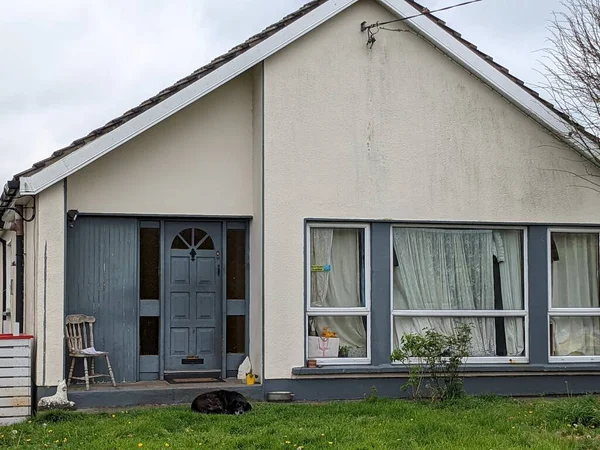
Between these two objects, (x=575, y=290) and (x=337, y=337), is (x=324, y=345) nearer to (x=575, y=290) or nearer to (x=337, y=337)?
(x=337, y=337)

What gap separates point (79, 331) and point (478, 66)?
21.6 feet

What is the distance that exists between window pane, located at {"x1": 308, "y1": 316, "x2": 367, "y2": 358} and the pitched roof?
11.9 ft

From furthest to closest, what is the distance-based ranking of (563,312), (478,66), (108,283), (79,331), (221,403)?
(563,312)
(478,66)
(108,283)
(79,331)
(221,403)

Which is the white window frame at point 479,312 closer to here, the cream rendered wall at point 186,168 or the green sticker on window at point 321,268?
the green sticker on window at point 321,268

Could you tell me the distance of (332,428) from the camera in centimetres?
1029

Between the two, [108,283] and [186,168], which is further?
[186,168]

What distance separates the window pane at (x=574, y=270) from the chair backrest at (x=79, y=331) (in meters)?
6.69

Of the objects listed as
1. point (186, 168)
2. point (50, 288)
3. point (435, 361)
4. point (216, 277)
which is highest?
point (186, 168)

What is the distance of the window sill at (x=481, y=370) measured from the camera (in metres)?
12.7

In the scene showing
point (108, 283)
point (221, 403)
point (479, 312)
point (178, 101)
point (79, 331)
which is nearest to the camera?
point (221, 403)

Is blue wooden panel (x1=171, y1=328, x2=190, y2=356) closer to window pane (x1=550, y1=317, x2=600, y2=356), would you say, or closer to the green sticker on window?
the green sticker on window

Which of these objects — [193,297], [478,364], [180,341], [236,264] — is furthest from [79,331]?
[478,364]

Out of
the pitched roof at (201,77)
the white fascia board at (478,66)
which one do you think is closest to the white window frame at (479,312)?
the white fascia board at (478,66)

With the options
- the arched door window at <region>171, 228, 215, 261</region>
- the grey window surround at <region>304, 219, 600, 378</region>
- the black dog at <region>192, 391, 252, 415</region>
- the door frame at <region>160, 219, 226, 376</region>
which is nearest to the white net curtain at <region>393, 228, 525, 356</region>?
the grey window surround at <region>304, 219, 600, 378</region>
